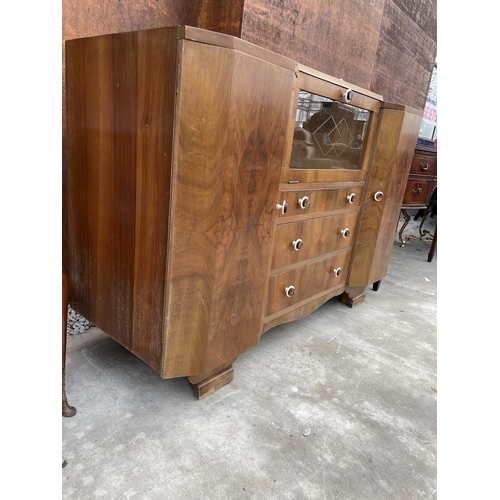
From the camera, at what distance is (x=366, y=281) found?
7.27 feet

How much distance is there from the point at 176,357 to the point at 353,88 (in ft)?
4.44

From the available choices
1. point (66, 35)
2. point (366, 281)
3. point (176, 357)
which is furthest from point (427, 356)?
point (66, 35)

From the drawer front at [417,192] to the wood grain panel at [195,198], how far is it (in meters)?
2.20

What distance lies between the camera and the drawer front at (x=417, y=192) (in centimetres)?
282

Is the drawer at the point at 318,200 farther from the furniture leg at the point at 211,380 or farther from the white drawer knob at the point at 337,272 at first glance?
the furniture leg at the point at 211,380

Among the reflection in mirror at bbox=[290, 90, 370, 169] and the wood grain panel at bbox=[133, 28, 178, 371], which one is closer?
the wood grain panel at bbox=[133, 28, 178, 371]

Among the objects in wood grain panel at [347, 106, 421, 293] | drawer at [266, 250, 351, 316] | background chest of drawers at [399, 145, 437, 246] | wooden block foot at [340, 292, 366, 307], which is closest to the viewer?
drawer at [266, 250, 351, 316]

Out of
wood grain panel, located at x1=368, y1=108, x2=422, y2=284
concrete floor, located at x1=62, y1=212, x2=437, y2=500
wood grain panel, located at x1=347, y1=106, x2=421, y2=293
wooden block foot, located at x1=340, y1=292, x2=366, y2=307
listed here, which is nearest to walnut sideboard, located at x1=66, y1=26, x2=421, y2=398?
concrete floor, located at x1=62, y1=212, x2=437, y2=500

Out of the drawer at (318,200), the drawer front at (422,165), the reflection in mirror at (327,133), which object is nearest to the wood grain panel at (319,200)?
the drawer at (318,200)

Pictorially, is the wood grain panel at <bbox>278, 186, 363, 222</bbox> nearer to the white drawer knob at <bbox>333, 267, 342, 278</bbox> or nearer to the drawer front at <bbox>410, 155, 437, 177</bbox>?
the white drawer knob at <bbox>333, 267, 342, 278</bbox>

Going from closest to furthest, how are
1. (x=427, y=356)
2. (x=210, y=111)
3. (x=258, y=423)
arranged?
(x=210, y=111) < (x=258, y=423) < (x=427, y=356)

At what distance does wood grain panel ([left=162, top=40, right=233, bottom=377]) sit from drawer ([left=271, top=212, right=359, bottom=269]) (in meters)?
0.42

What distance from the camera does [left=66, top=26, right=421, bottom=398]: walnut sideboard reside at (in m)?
0.99
